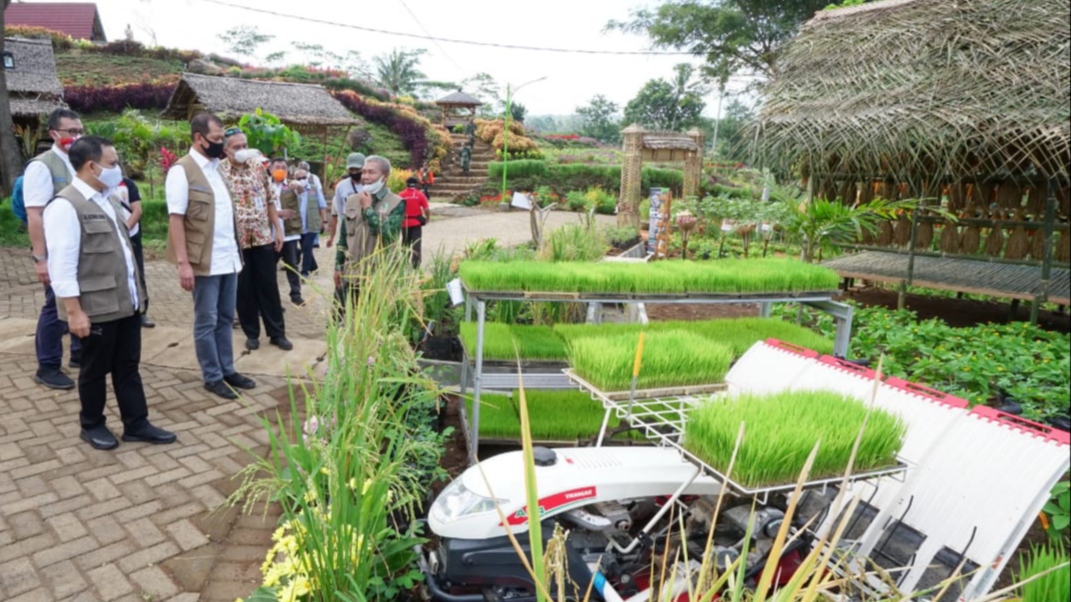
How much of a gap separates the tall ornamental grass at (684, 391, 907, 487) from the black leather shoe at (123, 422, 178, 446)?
3.21 metres

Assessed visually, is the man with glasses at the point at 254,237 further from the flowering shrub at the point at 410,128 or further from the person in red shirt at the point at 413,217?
the flowering shrub at the point at 410,128

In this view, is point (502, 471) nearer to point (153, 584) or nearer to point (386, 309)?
point (386, 309)

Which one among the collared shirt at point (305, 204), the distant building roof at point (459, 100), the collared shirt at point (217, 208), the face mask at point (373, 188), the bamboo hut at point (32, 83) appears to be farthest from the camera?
the distant building roof at point (459, 100)

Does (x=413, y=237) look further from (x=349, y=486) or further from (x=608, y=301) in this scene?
(x=349, y=486)

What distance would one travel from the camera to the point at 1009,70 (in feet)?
22.1

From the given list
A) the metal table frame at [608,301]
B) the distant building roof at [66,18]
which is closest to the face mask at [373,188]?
the metal table frame at [608,301]

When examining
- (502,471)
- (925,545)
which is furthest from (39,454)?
(925,545)

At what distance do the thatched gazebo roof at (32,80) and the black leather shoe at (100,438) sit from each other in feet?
73.9

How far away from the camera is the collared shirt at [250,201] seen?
4.92m

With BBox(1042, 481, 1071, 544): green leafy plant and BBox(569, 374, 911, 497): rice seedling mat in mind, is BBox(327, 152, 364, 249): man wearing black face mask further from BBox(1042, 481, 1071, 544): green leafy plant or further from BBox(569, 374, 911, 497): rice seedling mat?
BBox(1042, 481, 1071, 544): green leafy plant

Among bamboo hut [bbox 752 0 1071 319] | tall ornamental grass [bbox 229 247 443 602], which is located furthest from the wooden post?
tall ornamental grass [bbox 229 247 443 602]

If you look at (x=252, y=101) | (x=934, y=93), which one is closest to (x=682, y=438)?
(x=934, y=93)

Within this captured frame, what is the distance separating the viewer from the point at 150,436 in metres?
3.86

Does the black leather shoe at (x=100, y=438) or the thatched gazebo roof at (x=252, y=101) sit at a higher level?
the thatched gazebo roof at (x=252, y=101)
